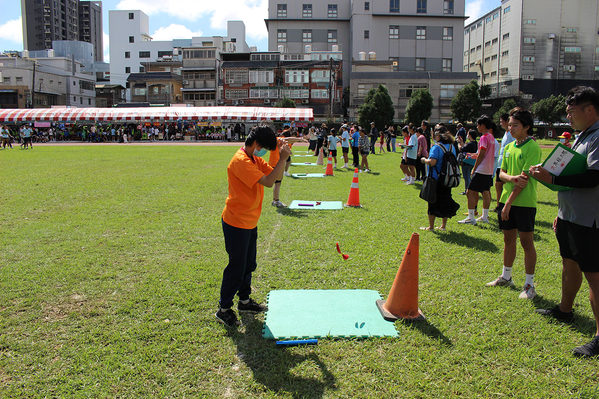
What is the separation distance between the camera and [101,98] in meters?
86.2

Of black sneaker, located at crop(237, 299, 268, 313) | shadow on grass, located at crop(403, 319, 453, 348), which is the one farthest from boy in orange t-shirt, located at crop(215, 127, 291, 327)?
shadow on grass, located at crop(403, 319, 453, 348)

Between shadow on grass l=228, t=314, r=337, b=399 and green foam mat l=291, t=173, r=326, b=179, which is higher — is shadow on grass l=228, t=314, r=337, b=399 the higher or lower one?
the lower one

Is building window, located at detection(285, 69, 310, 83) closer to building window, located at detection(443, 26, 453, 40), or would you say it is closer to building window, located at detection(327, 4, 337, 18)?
building window, located at detection(327, 4, 337, 18)

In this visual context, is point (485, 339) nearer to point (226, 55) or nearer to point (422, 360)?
point (422, 360)

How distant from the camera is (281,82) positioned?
67812 mm

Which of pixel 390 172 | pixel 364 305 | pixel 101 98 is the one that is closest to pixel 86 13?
pixel 101 98

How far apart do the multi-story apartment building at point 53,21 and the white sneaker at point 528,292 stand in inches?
5449

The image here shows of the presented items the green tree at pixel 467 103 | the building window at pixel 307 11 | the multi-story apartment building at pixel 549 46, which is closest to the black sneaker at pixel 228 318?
the green tree at pixel 467 103

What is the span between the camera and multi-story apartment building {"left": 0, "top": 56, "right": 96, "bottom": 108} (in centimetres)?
6612

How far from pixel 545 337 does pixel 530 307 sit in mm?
642

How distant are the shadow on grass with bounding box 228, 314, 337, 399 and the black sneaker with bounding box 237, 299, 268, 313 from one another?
1.28 feet

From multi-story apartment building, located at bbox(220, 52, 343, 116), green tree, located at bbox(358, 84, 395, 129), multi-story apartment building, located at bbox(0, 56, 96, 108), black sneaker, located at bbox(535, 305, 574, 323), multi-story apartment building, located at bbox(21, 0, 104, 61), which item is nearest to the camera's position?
black sneaker, located at bbox(535, 305, 574, 323)

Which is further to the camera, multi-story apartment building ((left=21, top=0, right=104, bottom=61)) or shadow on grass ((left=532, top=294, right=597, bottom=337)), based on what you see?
multi-story apartment building ((left=21, top=0, right=104, bottom=61))

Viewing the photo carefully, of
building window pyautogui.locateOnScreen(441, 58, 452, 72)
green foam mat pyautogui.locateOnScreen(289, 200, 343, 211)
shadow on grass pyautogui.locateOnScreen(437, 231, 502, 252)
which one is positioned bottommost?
shadow on grass pyautogui.locateOnScreen(437, 231, 502, 252)
